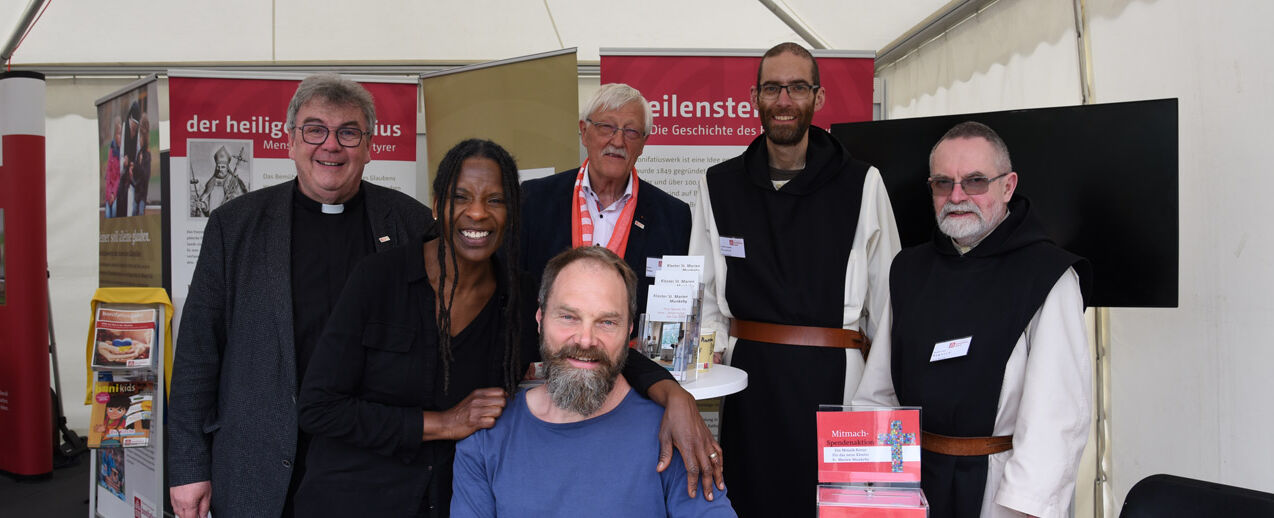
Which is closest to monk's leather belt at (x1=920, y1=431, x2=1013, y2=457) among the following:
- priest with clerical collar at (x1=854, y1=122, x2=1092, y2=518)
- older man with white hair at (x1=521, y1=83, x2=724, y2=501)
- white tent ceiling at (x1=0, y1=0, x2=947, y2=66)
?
priest with clerical collar at (x1=854, y1=122, x2=1092, y2=518)

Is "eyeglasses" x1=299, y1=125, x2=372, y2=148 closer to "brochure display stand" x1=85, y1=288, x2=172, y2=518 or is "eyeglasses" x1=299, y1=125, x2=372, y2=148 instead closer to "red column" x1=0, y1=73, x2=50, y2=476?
"brochure display stand" x1=85, y1=288, x2=172, y2=518

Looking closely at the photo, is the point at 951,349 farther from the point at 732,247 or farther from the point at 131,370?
the point at 131,370

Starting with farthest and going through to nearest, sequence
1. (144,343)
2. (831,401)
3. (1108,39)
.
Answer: (144,343) < (1108,39) < (831,401)

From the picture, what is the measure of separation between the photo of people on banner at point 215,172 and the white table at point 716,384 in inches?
126

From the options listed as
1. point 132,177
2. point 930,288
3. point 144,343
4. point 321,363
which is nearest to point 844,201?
point 930,288

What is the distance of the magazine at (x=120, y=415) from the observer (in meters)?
3.92

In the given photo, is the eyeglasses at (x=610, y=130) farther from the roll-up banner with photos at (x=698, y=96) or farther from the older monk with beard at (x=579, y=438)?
the roll-up banner with photos at (x=698, y=96)

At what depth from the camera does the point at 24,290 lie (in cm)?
566

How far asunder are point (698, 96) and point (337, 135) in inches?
91.9

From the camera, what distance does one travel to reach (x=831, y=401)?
2.75 metres

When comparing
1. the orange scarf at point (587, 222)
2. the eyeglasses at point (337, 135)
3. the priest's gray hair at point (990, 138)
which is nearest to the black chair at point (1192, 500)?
the priest's gray hair at point (990, 138)

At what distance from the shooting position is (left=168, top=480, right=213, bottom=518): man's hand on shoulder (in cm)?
237

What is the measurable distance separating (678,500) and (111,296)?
353 cm

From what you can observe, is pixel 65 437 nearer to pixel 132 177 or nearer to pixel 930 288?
pixel 132 177
